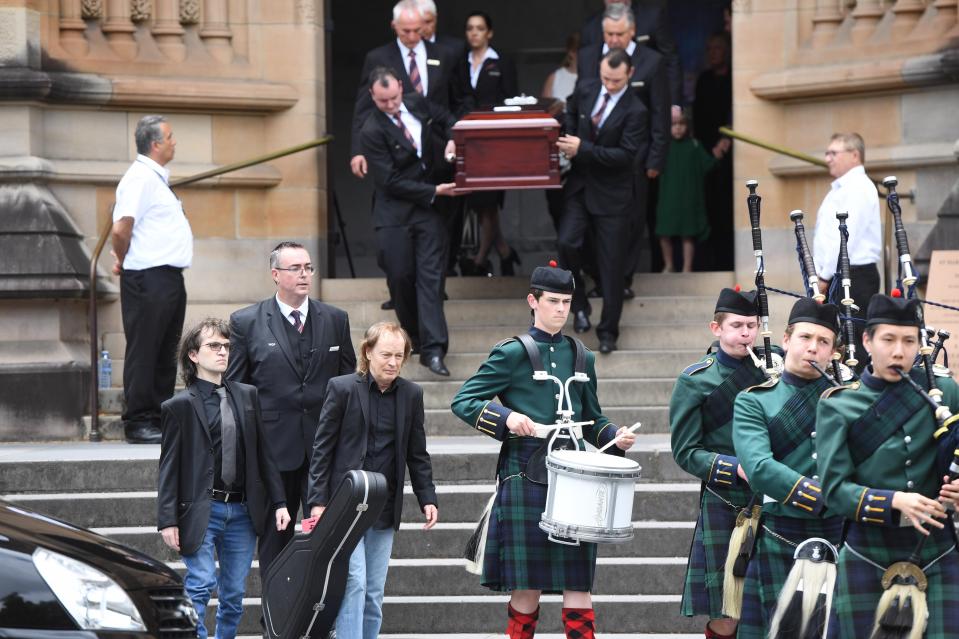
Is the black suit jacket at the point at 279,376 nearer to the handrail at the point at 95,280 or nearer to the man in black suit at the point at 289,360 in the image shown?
the man in black suit at the point at 289,360

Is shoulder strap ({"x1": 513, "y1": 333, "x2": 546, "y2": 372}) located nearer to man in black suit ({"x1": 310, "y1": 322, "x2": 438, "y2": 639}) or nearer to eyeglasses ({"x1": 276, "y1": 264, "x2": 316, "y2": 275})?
man in black suit ({"x1": 310, "y1": 322, "x2": 438, "y2": 639})

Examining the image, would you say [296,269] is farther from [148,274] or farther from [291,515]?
[148,274]

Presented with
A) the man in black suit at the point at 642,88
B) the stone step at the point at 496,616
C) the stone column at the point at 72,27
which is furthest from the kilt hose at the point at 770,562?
the stone column at the point at 72,27

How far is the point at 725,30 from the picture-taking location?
45.6ft

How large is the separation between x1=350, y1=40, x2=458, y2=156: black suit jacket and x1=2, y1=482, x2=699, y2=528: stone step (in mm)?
3325

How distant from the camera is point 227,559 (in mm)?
7637

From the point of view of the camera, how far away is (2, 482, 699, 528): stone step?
9172 millimetres

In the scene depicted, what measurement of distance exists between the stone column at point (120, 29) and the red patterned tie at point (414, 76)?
206 centimetres

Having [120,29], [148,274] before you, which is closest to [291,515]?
[148,274]

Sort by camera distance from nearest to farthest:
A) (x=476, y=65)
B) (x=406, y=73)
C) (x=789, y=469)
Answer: (x=789, y=469) < (x=406, y=73) < (x=476, y=65)

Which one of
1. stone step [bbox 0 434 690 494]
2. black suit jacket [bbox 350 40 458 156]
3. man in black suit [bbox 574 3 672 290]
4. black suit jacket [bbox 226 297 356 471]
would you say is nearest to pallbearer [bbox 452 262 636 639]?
black suit jacket [bbox 226 297 356 471]

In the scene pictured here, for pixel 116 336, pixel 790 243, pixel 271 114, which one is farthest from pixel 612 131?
pixel 116 336

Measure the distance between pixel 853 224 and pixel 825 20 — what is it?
2.66m

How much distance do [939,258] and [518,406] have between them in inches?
170
